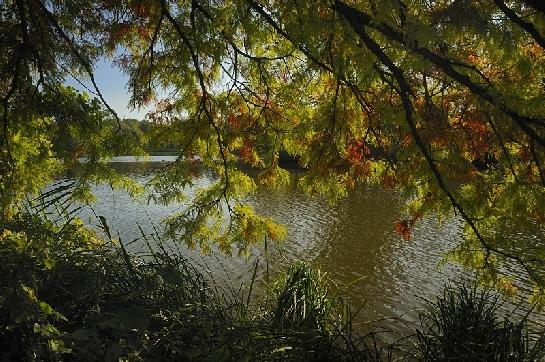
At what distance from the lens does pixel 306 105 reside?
5238mm

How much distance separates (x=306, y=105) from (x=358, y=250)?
9.37 m

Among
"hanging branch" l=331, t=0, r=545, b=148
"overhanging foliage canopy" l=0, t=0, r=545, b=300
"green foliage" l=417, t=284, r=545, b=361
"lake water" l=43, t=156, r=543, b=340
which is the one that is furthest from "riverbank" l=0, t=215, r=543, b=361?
"lake water" l=43, t=156, r=543, b=340

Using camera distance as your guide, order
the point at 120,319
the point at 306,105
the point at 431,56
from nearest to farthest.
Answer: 1. the point at 120,319
2. the point at 431,56
3. the point at 306,105

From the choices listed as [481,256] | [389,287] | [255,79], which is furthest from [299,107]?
[389,287]

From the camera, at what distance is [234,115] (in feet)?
17.6

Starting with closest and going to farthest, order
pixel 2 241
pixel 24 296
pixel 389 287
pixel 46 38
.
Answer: pixel 24 296
pixel 2 241
pixel 46 38
pixel 389 287

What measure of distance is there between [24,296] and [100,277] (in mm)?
1056

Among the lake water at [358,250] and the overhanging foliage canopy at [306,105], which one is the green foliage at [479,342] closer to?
the overhanging foliage canopy at [306,105]

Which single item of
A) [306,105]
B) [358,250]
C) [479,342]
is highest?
[306,105]

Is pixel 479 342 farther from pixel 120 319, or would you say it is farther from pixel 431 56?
pixel 120 319

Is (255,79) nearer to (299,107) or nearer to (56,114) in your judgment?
(299,107)

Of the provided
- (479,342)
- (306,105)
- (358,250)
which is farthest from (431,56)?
(358,250)

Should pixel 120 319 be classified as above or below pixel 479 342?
above

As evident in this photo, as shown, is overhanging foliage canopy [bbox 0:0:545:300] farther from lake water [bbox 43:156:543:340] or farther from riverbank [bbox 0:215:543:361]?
lake water [bbox 43:156:543:340]
